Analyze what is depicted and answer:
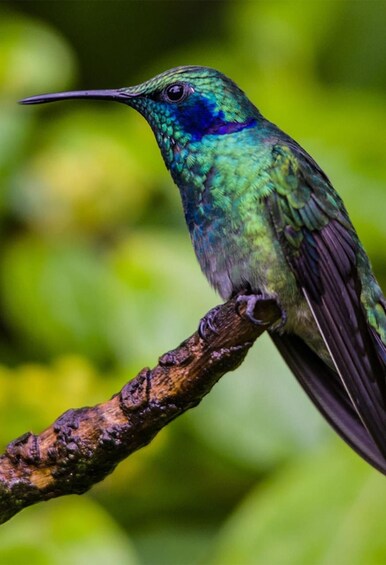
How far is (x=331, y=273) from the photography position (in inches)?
106

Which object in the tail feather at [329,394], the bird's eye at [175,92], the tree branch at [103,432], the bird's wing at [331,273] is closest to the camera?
the tree branch at [103,432]

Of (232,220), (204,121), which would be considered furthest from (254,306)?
(204,121)

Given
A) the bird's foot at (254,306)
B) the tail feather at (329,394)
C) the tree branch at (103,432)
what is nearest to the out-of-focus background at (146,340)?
the tail feather at (329,394)

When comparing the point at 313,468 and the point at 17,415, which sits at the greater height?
the point at 17,415

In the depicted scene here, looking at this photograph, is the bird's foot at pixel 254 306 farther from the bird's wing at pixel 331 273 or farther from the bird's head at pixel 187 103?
the bird's head at pixel 187 103

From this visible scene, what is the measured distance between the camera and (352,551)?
305cm

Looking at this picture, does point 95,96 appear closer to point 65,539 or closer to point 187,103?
point 187,103

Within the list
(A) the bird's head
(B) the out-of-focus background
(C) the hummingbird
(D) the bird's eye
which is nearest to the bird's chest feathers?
(C) the hummingbird

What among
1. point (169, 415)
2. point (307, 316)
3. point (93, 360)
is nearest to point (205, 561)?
point (93, 360)

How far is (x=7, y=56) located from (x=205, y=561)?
208 centimetres

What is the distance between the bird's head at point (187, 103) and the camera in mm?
2871

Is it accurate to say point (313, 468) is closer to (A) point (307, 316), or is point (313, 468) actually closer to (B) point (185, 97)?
(A) point (307, 316)

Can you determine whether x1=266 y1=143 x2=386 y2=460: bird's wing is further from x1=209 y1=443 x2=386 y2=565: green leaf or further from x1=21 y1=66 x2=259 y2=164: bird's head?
x1=209 y1=443 x2=386 y2=565: green leaf

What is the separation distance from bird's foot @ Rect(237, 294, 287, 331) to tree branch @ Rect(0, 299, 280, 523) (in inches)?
6.4
